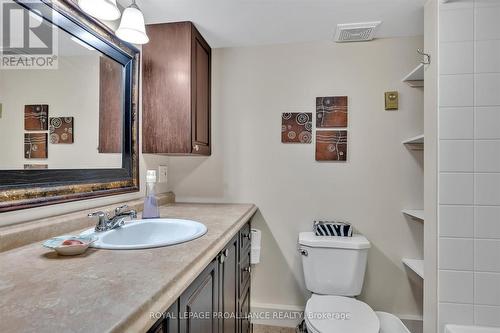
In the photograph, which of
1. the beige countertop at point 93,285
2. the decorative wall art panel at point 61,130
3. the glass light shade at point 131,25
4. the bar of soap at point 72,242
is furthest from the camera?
the glass light shade at point 131,25

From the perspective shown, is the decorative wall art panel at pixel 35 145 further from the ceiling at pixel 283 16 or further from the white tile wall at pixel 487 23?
the white tile wall at pixel 487 23

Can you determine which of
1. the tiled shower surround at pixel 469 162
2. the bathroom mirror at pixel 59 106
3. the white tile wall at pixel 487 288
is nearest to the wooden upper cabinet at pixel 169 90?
the bathroom mirror at pixel 59 106

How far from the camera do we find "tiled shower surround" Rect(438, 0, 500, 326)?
1.24m

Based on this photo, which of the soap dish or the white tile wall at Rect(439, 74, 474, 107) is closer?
the soap dish

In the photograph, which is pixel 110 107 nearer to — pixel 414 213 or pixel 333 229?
pixel 333 229

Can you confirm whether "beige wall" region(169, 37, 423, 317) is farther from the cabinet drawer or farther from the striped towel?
the cabinet drawer

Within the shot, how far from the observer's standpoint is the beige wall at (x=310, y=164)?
6.02 ft

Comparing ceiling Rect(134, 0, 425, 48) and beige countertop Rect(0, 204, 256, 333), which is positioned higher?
ceiling Rect(134, 0, 425, 48)

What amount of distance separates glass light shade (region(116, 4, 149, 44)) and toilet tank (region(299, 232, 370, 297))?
59.4 inches

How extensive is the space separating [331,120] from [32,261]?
1.78 m

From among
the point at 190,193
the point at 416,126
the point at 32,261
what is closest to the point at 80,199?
the point at 32,261

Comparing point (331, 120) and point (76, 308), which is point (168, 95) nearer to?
point (331, 120)

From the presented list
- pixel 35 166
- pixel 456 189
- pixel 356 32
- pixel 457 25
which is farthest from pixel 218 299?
pixel 356 32

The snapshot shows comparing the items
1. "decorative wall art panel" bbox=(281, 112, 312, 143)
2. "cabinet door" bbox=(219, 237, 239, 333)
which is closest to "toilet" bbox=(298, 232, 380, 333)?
"cabinet door" bbox=(219, 237, 239, 333)
